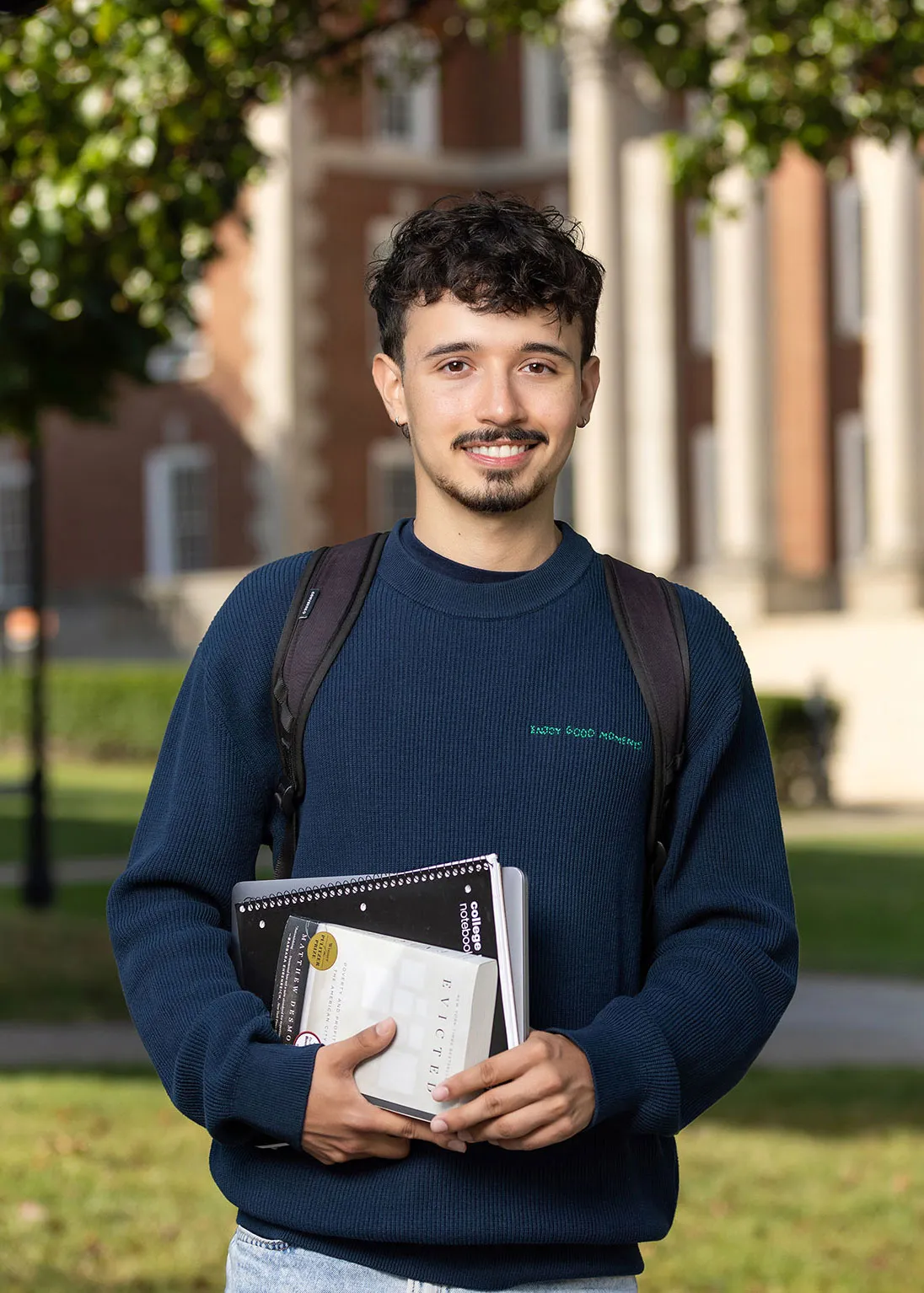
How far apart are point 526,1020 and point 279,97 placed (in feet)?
19.5

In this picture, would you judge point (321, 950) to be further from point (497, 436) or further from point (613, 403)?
point (613, 403)

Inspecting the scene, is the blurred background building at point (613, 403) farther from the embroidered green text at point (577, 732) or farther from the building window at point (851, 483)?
the embroidered green text at point (577, 732)

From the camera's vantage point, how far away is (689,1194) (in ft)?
21.7

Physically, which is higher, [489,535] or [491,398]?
[491,398]

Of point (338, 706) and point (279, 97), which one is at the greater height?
point (279, 97)

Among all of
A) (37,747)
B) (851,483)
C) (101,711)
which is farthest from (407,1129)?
(851,483)

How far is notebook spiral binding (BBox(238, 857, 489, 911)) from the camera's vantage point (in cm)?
229

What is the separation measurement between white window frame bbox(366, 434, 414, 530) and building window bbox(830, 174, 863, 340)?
25.0 feet

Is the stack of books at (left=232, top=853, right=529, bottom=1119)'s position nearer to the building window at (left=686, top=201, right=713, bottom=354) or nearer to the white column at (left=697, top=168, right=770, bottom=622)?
the white column at (left=697, top=168, right=770, bottom=622)

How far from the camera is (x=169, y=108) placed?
24.0 feet

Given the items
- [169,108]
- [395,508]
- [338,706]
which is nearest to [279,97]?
[169,108]

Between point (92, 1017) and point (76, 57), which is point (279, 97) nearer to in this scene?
point (76, 57)

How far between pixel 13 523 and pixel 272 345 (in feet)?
22.8

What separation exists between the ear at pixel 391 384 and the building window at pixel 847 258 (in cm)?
2857
